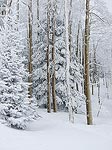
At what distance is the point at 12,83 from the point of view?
13555mm

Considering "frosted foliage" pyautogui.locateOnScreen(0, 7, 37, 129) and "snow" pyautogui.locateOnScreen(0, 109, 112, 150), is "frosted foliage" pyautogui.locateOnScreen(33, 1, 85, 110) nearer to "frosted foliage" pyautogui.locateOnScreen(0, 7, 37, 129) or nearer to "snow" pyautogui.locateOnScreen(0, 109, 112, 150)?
"snow" pyautogui.locateOnScreen(0, 109, 112, 150)

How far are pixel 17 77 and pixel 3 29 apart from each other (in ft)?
7.45

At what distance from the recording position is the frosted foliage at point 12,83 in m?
12.8

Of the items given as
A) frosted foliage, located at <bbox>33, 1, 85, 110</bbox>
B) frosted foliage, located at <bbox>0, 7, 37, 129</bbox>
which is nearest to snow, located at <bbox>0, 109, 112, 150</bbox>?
frosted foliage, located at <bbox>0, 7, 37, 129</bbox>

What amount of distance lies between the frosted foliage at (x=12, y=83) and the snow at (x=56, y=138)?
811mm

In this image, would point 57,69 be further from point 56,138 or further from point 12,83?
point 56,138

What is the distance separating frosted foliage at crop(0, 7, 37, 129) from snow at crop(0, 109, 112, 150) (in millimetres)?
811

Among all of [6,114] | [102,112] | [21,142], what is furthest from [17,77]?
[102,112]

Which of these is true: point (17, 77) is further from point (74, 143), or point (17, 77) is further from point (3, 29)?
point (74, 143)

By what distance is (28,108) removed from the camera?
13.6m

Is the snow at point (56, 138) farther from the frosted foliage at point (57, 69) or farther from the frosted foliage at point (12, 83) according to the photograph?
the frosted foliage at point (57, 69)

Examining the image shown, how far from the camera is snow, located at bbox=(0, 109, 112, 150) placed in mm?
10195

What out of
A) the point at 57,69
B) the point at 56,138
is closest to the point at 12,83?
the point at 56,138

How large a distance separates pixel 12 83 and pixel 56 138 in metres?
3.12
